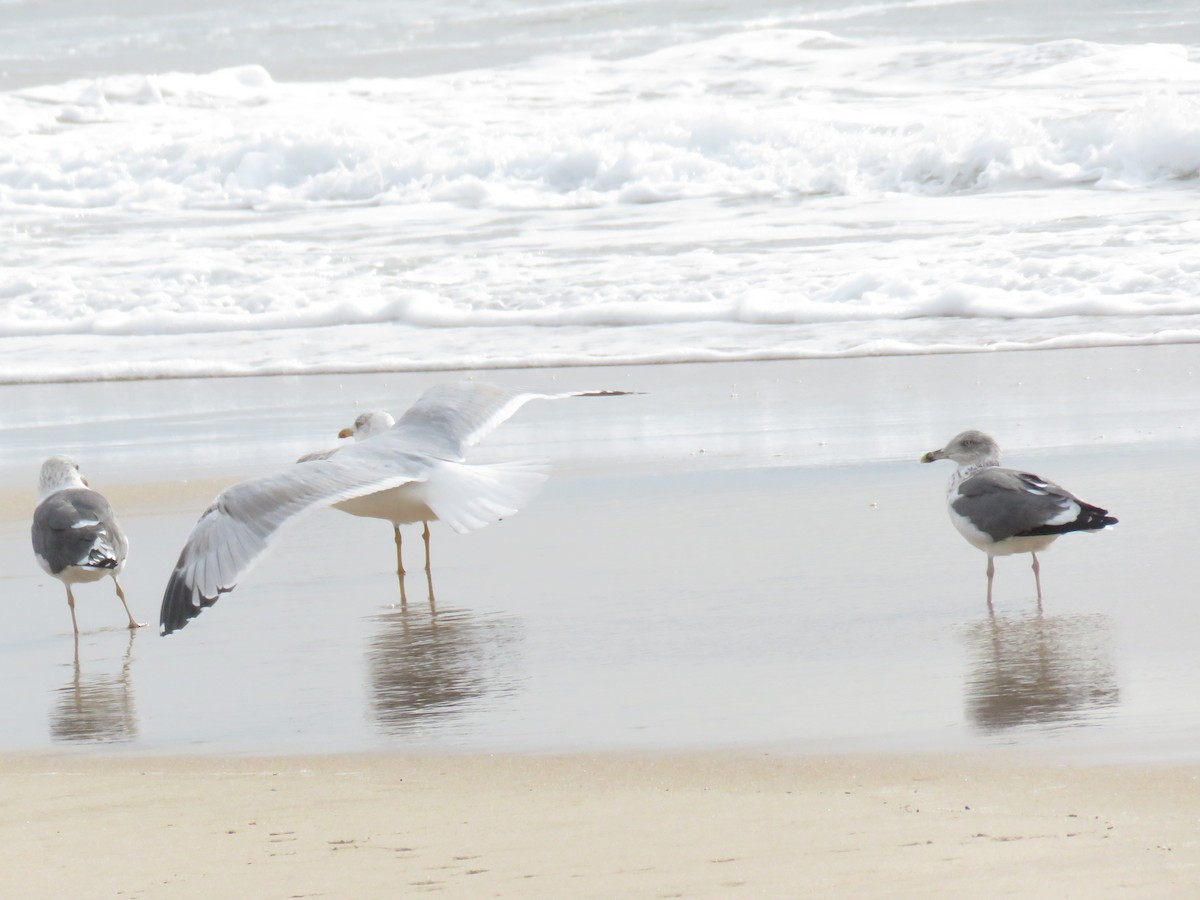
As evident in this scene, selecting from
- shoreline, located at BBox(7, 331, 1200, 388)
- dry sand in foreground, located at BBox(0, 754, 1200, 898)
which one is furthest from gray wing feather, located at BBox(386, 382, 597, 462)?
shoreline, located at BBox(7, 331, 1200, 388)

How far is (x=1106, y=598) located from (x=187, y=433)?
18.1ft

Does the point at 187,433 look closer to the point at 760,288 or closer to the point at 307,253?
the point at 760,288

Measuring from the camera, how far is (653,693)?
4039mm

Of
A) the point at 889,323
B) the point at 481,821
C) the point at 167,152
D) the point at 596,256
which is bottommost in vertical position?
the point at 481,821

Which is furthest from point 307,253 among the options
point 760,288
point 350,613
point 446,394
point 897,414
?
point 350,613

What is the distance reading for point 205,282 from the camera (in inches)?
545

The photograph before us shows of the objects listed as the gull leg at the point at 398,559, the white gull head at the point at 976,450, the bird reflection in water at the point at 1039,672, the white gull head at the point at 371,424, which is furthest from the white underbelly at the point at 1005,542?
the white gull head at the point at 371,424

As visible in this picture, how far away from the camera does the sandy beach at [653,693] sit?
2.85 m

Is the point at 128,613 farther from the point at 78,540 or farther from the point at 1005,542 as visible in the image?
the point at 1005,542

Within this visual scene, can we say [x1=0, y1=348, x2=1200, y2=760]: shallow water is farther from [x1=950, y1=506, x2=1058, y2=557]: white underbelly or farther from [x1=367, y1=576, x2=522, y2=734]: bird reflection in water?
[x1=950, y1=506, x2=1058, y2=557]: white underbelly

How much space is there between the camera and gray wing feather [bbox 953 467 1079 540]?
485cm

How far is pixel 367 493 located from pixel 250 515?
37cm

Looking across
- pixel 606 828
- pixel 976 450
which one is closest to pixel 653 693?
pixel 606 828

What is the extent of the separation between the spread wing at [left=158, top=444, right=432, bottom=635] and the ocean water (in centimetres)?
555
